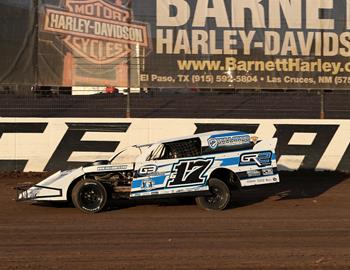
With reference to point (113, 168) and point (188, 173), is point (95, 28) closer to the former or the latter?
point (113, 168)

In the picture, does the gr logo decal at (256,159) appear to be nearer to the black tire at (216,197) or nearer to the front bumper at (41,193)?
the black tire at (216,197)

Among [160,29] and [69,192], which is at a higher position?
[160,29]

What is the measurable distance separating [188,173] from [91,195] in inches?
68.9

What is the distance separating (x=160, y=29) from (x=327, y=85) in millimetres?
4782

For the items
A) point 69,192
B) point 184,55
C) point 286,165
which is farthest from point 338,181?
point 69,192

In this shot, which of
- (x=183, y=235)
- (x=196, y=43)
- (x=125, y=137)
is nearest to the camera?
(x=183, y=235)

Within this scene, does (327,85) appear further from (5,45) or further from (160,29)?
(5,45)

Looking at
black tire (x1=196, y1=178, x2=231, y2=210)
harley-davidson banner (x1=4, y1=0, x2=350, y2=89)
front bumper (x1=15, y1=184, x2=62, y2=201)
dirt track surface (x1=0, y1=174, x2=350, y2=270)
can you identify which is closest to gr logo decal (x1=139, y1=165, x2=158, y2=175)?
dirt track surface (x1=0, y1=174, x2=350, y2=270)

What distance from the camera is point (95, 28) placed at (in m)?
16.6

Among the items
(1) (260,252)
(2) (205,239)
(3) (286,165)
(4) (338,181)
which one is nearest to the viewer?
(1) (260,252)

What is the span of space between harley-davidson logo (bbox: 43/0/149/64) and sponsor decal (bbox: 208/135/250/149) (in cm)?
596

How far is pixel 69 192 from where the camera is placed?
11.3 meters

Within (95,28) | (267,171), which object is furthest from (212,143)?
(95,28)

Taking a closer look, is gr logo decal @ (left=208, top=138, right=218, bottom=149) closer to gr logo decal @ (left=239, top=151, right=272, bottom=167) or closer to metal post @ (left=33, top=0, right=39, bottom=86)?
gr logo decal @ (left=239, top=151, right=272, bottom=167)
